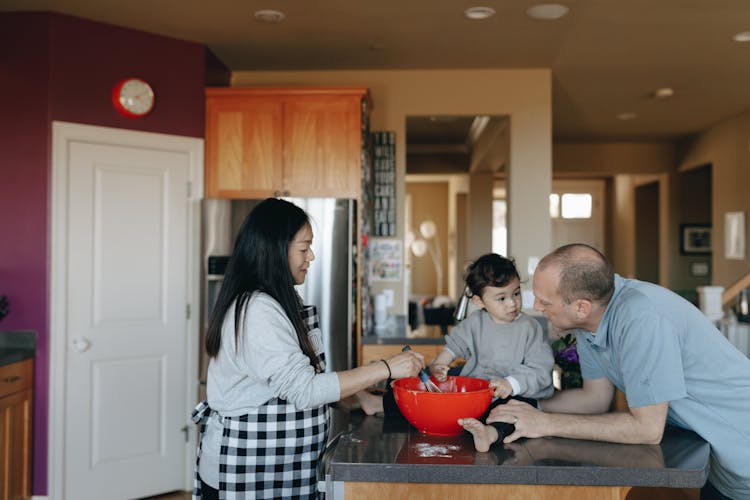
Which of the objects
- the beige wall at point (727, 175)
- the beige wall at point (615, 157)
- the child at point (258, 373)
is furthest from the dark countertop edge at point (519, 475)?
the beige wall at point (615, 157)

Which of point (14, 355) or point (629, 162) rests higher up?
point (629, 162)

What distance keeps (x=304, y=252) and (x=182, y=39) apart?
2788mm

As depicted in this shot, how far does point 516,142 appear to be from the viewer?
4914 mm

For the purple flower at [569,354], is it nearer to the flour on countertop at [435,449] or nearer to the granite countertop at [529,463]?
the granite countertop at [529,463]

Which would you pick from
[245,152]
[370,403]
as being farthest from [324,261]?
[370,403]

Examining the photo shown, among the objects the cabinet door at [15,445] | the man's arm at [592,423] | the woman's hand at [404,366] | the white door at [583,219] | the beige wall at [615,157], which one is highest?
the beige wall at [615,157]

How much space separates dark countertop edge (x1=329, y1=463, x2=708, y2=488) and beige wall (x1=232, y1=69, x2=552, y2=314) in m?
3.46

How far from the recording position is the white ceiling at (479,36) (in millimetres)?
3598

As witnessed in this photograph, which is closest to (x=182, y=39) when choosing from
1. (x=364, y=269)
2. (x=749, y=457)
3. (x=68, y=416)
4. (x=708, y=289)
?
(x=364, y=269)

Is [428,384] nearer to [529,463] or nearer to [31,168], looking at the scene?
[529,463]

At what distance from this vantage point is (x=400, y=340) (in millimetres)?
4195

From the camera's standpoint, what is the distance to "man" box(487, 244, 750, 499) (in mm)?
1606

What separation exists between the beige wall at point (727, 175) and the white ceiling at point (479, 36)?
1347 mm

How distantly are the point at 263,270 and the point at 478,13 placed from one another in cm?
245
